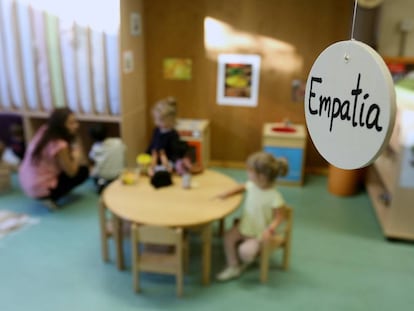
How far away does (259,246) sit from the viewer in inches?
96.7

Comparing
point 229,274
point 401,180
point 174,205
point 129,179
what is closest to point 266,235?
point 229,274

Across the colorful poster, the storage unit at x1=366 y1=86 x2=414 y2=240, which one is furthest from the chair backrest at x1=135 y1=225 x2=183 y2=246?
the colorful poster

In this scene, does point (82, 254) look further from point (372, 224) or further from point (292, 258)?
point (372, 224)

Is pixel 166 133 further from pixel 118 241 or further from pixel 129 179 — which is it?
pixel 118 241

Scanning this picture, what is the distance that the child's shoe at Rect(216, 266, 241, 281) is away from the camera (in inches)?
98.4

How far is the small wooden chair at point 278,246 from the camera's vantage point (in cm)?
245

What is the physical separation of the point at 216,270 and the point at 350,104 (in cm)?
190

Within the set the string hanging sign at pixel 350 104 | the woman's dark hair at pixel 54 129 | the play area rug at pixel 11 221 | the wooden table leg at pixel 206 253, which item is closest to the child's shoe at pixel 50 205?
the play area rug at pixel 11 221

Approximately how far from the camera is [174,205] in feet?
8.21

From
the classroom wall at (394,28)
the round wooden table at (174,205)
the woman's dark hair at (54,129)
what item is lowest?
the round wooden table at (174,205)

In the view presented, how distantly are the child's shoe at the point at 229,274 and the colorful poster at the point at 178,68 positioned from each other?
219 cm

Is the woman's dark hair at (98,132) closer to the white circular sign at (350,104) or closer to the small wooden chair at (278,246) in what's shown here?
the small wooden chair at (278,246)

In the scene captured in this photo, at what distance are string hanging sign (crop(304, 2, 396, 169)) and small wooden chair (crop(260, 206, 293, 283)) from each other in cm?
157

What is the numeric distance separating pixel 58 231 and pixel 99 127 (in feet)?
3.82
